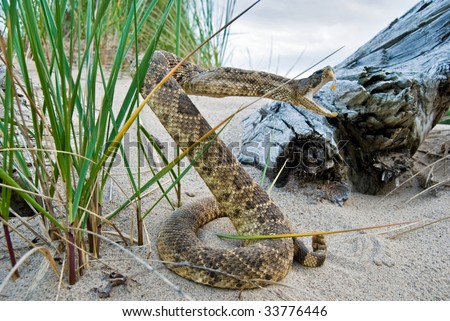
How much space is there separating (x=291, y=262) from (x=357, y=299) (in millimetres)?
490

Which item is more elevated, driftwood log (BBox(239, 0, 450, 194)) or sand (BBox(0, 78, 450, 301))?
driftwood log (BBox(239, 0, 450, 194))

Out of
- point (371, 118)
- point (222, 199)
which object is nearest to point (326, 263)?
point (222, 199)

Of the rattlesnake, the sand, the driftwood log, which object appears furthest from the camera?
the driftwood log

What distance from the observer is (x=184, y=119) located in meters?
3.58

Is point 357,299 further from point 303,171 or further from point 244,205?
point 303,171

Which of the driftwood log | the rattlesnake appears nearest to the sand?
the rattlesnake

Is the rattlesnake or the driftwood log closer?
the rattlesnake

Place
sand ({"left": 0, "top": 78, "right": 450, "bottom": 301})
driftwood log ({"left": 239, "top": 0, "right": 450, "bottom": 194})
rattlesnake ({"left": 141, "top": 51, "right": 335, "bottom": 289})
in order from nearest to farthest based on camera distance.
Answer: sand ({"left": 0, "top": 78, "right": 450, "bottom": 301}) → rattlesnake ({"left": 141, "top": 51, "right": 335, "bottom": 289}) → driftwood log ({"left": 239, "top": 0, "right": 450, "bottom": 194})

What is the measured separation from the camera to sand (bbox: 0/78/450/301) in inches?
106

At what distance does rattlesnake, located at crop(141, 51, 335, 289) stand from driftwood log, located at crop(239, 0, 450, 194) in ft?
2.28

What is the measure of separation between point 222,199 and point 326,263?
914 mm

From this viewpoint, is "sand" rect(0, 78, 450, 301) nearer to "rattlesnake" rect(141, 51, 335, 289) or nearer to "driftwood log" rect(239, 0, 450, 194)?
"rattlesnake" rect(141, 51, 335, 289)

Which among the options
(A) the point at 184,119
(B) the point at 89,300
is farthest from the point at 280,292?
(A) the point at 184,119

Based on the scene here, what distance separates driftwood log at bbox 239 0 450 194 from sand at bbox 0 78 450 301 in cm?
26
